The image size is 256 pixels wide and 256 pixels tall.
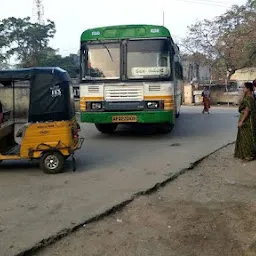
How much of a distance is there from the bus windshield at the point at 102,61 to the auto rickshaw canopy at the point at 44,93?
397 centimetres

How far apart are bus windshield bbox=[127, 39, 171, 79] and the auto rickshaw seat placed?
394 cm

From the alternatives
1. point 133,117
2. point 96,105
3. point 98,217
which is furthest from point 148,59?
point 98,217

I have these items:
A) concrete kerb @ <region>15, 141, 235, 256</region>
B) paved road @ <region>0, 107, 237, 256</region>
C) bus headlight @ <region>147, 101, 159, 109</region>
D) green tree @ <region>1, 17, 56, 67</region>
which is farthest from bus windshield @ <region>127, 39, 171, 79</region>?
green tree @ <region>1, 17, 56, 67</region>

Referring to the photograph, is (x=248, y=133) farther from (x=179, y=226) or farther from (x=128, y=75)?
(x=179, y=226)

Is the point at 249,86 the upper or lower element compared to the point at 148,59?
lower

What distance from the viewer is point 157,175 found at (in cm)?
764

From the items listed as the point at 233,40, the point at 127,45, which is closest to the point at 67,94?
the point at 127,45

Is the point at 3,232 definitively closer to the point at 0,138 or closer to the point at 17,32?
the point at 0,138

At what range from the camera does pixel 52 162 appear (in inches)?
311

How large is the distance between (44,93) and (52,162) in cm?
122

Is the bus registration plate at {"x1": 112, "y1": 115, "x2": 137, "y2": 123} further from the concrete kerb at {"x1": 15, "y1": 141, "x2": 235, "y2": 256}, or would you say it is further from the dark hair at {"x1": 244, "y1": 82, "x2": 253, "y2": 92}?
the concrete kerb at {"x1": 15, "y1": 141, "x2": 235, "y2": 256}

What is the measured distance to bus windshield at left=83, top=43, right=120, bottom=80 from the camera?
38.9 feet

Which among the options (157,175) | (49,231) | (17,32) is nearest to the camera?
(49,231)

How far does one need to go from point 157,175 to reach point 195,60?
36.8m
